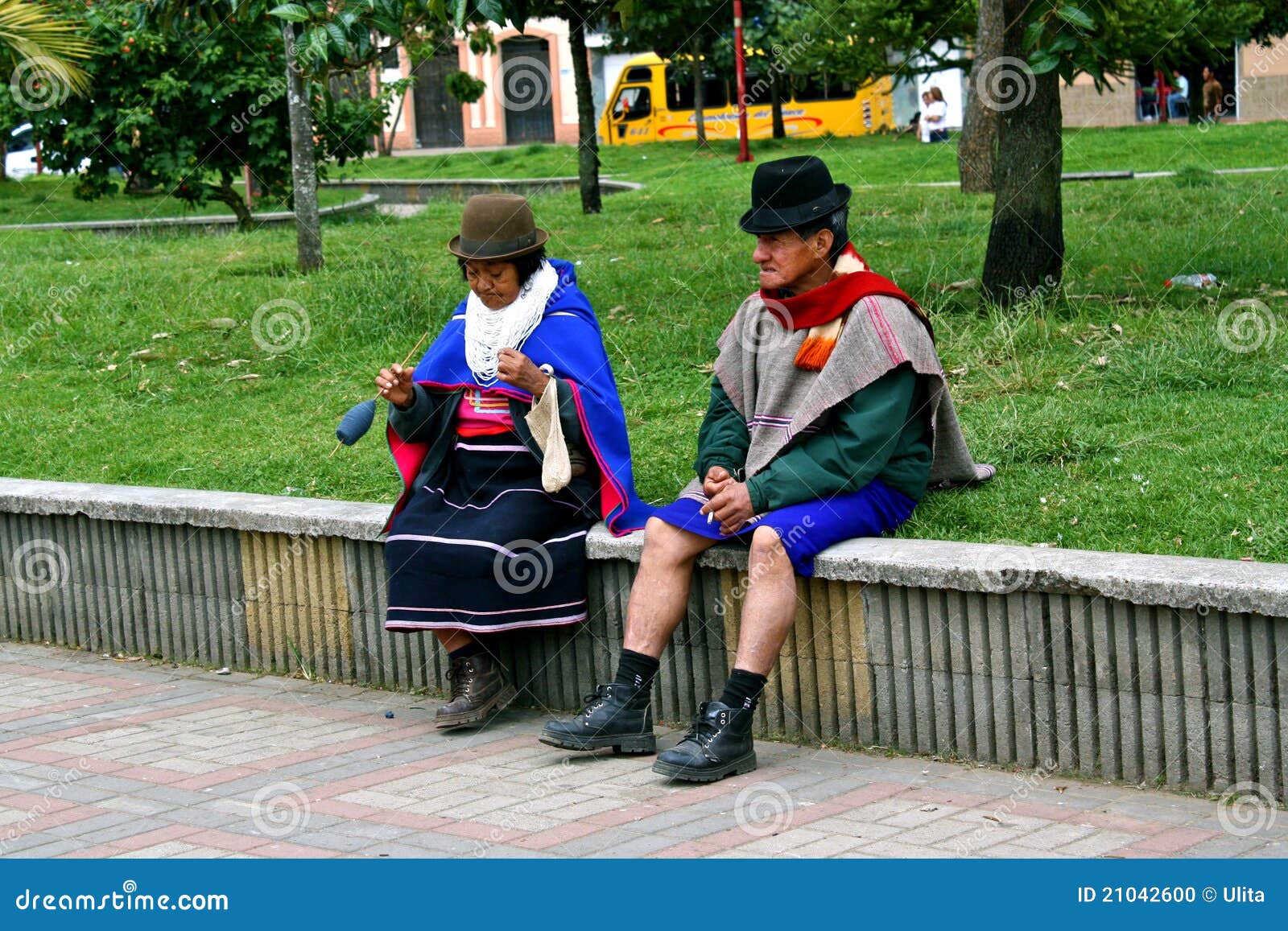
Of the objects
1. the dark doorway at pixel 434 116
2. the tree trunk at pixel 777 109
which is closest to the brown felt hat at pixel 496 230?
the tree trunk at pixel 777 109

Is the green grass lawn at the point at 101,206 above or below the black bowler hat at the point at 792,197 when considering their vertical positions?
above

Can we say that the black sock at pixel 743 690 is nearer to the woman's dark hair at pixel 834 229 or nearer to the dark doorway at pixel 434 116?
the woman's dark hair at pixel 834 229

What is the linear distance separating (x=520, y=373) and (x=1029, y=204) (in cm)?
381

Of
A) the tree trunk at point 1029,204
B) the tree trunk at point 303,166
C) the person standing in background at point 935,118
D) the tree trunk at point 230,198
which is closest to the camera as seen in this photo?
the tree trunk at point 1029,204

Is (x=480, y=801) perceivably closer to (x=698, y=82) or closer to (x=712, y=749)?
(x=712, y=749)

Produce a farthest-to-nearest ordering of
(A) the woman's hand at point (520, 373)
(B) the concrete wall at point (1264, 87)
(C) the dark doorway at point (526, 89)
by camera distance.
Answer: (C) the dark doorway at point (526, 89), (B) the concrete wall at point (1264, 87), (A) the woman's hand at point (520, 373)

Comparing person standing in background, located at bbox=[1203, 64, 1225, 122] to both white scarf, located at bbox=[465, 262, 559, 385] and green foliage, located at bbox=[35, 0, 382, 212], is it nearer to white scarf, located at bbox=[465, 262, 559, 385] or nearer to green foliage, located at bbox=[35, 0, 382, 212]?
green foliage, located at bbox=[35, 0, 382, 212]

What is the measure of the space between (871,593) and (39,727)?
2.61 meters

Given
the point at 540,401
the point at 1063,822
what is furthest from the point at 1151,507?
the point at 540,401

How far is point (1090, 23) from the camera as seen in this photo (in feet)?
18.6

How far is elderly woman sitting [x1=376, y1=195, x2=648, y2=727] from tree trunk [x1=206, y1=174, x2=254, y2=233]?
970cm

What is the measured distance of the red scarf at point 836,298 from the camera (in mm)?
4598

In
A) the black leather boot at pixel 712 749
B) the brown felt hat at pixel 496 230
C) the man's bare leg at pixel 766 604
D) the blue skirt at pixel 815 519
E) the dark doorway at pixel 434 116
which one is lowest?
the black leather boot at pixel 712 749

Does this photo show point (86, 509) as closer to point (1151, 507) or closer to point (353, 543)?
point (353, 543)
